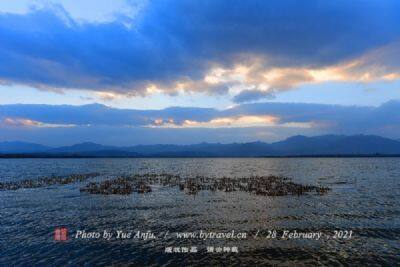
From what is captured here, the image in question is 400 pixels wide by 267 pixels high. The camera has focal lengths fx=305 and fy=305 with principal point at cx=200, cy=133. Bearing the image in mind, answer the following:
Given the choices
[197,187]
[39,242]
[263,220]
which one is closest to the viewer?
[39,242]

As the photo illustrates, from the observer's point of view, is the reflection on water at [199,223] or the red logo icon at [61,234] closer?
the reflection on water at [199,223]

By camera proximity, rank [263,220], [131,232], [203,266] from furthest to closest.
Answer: [263,220], [131,232], [203,266]

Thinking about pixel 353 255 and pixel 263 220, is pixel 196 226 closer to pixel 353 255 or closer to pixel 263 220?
pixel 263 220

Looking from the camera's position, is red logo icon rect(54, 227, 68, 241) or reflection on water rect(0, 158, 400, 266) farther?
red logo icon rect(54, 227, 68, 241)

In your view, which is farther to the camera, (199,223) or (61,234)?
(199,223)

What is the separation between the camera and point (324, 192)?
53.7 m

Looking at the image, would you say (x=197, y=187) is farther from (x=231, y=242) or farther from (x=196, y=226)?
(x=231, y=242)

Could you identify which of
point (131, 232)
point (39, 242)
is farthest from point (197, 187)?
point (39, 242)

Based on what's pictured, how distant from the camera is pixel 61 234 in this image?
90.0 ft

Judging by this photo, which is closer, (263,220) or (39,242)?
(39,242)

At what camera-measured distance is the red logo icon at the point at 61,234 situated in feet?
85.9

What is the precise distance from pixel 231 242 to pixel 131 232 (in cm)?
938

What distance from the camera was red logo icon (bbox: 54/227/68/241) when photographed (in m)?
26.2

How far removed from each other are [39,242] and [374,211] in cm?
3679
